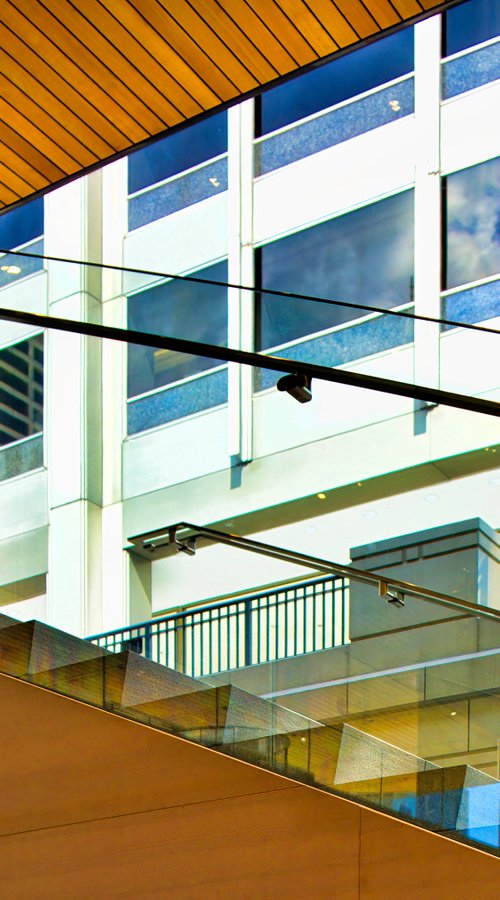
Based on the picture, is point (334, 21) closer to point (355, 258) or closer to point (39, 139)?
point (39, 139)

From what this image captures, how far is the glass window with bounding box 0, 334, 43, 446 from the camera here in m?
4.00

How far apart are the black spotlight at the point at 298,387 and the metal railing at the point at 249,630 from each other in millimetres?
565

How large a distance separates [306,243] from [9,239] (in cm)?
276

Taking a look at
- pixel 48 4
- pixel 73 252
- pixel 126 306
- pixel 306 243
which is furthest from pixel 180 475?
pixel 306 243

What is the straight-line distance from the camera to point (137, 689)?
13.4 feet

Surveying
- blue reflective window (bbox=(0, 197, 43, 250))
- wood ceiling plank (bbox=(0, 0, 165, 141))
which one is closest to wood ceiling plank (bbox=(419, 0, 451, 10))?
wood ceiling plank (bbox=(0, 0, 165, 141))

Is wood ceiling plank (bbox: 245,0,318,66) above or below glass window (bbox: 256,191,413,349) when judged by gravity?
below

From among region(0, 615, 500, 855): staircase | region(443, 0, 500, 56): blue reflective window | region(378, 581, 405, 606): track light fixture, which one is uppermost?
region(443, 0, 500, 56): blue reflective window

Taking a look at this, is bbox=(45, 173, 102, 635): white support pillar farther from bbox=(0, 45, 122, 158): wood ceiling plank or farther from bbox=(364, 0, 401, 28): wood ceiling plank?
bbox=(364, 0, 401, 28): wood ceiling plank

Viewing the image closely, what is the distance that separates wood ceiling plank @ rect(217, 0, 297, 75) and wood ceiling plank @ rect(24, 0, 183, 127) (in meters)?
0.58

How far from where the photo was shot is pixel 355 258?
35.6 feet

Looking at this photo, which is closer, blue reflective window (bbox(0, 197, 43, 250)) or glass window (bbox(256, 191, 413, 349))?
blue reflective window (bbox(0, 197, 43, 250))

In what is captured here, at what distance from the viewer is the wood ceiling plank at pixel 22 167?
19.9 feet

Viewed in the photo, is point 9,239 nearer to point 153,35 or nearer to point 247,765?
point 153,35
